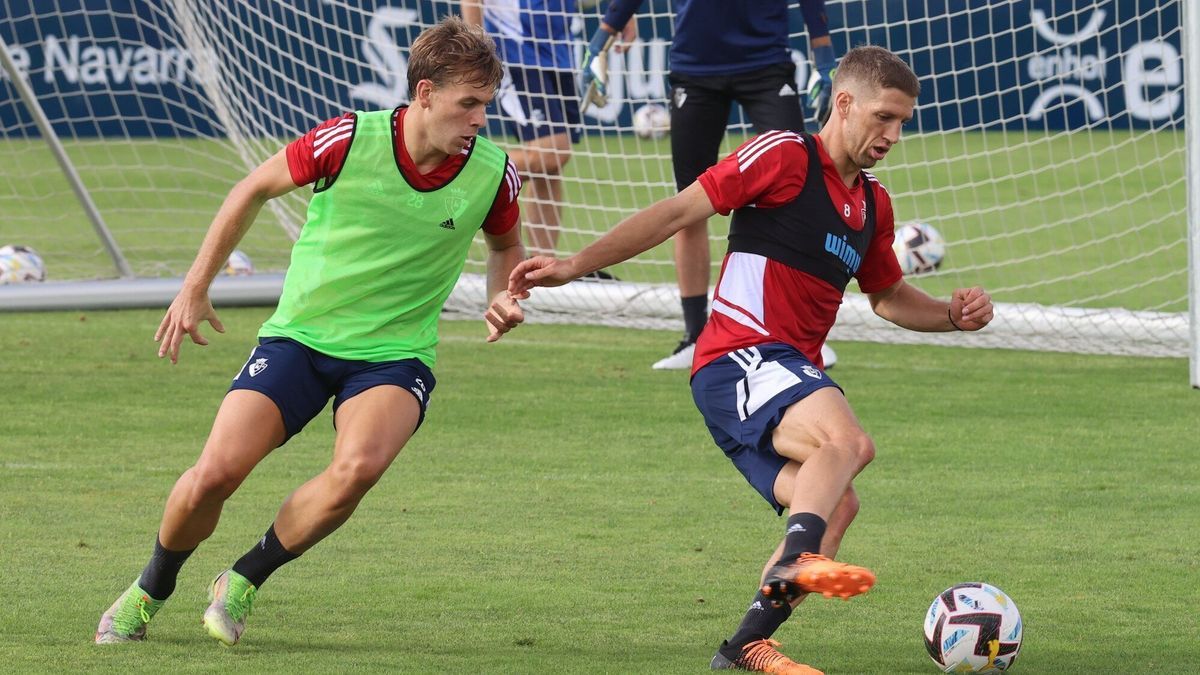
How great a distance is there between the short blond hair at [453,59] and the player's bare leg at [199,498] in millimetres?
856

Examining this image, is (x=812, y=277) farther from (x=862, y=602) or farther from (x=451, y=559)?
(x=451, y=559)

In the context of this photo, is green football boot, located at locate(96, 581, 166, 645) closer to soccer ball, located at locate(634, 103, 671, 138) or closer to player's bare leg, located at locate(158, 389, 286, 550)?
player's bare leg, located at locate(158, 389, 286, 550)

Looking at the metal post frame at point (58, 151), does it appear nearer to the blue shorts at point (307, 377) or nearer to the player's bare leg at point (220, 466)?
the blue shorts at point (307, 377)

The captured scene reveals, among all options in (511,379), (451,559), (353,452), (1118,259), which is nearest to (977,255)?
(1118,259)

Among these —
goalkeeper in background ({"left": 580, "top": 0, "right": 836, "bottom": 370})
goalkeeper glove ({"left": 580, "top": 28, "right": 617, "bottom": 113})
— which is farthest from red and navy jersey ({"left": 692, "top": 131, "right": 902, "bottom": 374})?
goalkeeper glove ({"left": 580, "top": 28, "right": 617, "bottom": 113})

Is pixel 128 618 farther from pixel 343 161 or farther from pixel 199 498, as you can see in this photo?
pixel 343 161

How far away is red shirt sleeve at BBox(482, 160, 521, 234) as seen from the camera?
4.56 metres

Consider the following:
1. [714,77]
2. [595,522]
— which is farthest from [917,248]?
[595,522]

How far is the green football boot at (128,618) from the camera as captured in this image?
162 inches

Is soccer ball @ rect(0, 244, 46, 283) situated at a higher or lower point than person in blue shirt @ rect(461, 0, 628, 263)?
lower

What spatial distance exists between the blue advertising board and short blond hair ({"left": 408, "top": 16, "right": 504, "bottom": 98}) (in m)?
5.10

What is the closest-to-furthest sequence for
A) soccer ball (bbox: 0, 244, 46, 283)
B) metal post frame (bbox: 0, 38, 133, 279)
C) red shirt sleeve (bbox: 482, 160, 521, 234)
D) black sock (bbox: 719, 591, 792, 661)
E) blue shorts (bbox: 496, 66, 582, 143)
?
black sock (bbox: 719, 591, 792, 661) → red shirt sleeve (bbox: 482, 160, 521, 234) → metal post frame (bbox: 0, 38, 133, 279) → blue shorts (bbox: 496, 66, 582, 143) → soccer ball (bbox: 0, 244, 46, 283)

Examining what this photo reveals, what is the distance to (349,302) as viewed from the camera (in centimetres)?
444

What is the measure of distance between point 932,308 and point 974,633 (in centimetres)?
98
